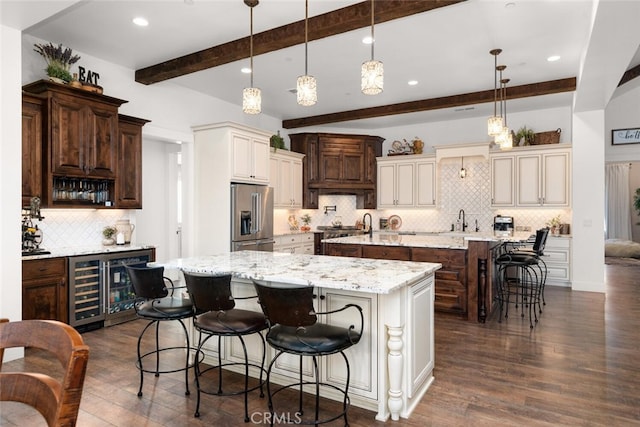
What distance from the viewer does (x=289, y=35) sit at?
383cm

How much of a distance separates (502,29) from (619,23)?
1.17 meters

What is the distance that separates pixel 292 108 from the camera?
7.08 metres

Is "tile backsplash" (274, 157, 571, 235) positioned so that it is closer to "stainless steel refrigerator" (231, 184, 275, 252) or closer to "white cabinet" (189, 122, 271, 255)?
"stainless steel refrigerator" (231, 184, 275, 252)

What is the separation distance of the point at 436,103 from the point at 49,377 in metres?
6.44

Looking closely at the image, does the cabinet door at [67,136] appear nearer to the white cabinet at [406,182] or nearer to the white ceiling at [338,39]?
the white ceiling at [338,39]

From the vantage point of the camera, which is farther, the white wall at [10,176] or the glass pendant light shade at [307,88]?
the white wall at [10,176]

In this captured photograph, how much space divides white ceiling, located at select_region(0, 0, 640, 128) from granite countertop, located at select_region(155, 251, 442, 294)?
2.27 metres

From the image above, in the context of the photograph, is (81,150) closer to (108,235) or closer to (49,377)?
(108,235)

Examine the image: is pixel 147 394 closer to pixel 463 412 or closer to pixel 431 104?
pixel 463 412

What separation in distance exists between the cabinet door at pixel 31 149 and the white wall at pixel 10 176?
0.50m

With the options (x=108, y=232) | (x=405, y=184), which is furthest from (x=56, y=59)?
(x=405, y=184)

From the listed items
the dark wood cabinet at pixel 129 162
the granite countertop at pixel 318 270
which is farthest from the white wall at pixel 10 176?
the granite countertop at pixel 318 270

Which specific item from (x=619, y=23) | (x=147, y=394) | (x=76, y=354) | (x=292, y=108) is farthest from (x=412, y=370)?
(x=292, y=108)

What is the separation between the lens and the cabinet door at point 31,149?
3.75m
